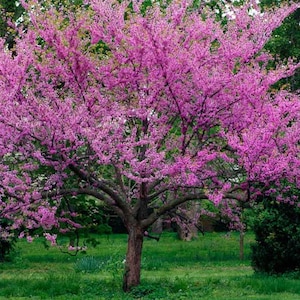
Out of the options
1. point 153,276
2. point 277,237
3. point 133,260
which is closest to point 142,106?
point 133,260

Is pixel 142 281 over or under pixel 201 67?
under

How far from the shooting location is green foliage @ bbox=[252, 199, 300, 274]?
14477 millimetres

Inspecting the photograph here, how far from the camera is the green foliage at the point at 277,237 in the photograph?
14477 mm

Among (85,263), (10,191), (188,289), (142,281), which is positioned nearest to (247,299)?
(188,289)

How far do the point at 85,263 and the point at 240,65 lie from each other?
7064 millimetres

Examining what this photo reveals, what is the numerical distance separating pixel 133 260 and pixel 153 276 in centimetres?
336

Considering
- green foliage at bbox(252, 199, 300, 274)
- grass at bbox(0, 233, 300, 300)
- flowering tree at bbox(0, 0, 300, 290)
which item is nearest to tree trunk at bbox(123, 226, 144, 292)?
flowering tree at bbox(0, 0, 300, 290)

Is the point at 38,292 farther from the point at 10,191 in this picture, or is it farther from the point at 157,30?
the point at 157,30

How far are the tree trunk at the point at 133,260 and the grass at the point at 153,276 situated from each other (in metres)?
0.19

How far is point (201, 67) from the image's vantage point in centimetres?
1040

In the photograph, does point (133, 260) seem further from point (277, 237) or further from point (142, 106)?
point (277, 237)

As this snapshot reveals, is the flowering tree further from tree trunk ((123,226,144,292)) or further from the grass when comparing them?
the grass

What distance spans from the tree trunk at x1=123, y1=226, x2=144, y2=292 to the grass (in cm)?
19

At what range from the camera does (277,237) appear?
14758 mm
